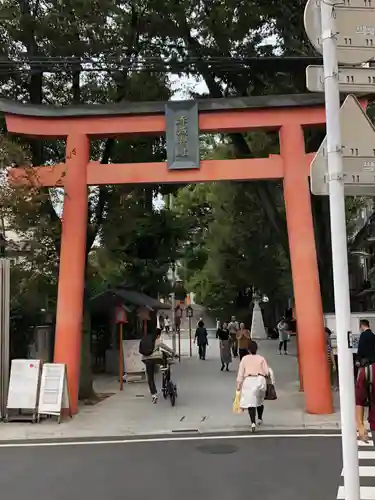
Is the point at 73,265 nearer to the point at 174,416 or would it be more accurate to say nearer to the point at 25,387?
the point at 25,387

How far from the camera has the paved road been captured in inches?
276

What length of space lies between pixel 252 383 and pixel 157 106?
21.1 ft

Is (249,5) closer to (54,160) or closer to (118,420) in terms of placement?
(54,160)

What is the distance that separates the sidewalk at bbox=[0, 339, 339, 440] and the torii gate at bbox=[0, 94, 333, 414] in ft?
3.84

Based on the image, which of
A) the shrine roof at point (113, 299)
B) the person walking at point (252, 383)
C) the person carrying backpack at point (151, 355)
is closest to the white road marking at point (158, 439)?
the person walking at point (252, 383)

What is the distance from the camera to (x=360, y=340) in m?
11.2

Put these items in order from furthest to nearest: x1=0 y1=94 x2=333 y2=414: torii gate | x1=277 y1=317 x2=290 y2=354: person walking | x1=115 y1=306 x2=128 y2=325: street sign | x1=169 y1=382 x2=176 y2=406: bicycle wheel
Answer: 1. x1=277 y1=317 x2=290 y2=354: person walking
2. x1=115 y1=306 x2=128 y2=325: street sign
3. x1=169 y1=382 x2=176 y2=406: bicycle wheel
4. x1=0 y1=94 x2=333 y2=414: torii gate

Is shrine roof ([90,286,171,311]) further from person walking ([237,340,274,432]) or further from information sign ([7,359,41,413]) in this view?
person walking ([237,340,274,432])

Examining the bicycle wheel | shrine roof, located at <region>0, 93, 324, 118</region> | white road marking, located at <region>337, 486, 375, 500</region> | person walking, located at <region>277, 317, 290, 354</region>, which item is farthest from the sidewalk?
person walking, located at <region>277, 317, 290, 354</region>

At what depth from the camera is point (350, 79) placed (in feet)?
16.4

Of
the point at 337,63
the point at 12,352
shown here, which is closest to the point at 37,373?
the point at 12,352

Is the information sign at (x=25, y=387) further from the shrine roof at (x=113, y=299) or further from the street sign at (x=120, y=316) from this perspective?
the shrine roof at (x=113, y=299)

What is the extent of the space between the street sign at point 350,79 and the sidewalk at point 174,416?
7642 mm

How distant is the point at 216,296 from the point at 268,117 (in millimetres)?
34222
